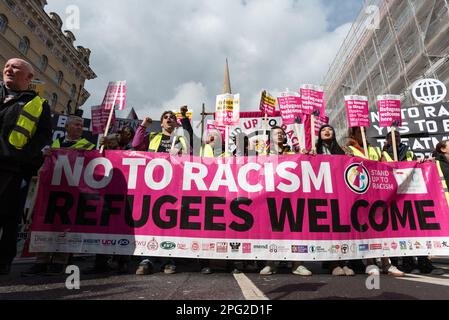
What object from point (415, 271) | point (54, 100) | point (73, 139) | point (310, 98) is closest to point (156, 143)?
point (73, 139)

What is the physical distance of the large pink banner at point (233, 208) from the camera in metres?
3.25

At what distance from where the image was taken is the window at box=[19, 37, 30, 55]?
21.9 meters

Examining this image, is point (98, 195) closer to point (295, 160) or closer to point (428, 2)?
point (295, 160)

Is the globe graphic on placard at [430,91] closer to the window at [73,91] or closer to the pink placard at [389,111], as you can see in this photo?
the pink placard at [389,111]

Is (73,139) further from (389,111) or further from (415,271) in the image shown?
(389,111)

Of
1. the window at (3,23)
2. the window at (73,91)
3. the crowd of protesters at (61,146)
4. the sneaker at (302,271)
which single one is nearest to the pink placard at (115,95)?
the crowd of protesters at (61,146)

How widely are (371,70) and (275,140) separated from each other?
21548mm

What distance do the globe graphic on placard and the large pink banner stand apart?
5433 mm

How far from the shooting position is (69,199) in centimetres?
340

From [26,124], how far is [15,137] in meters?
0.15

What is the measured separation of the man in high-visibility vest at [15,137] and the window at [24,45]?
2490cm

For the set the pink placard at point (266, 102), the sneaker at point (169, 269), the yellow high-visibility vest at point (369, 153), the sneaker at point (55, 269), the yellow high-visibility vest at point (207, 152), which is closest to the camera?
the sneaker at point (55, 269)

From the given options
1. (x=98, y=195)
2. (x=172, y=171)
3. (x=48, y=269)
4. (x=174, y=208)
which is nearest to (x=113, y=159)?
(x=98, y=195)
